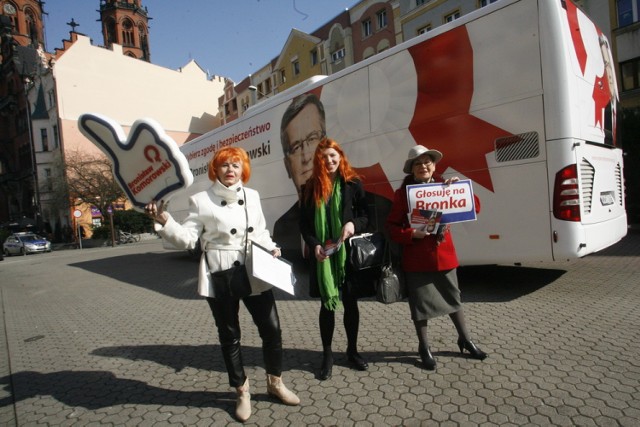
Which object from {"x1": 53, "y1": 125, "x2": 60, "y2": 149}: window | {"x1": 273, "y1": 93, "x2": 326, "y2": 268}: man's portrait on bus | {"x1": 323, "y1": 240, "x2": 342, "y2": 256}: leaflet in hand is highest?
{"x1": 53, "y1": 125, "x2": 60, "y2": 149}: window

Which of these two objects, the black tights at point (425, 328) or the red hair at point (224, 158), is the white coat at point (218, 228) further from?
the black tights at point (425, 328)

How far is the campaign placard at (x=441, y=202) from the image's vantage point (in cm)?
311

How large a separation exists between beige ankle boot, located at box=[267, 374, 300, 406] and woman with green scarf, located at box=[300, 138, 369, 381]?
1.32 feet

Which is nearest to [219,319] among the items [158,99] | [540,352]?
[540,352]

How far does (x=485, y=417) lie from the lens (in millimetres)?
2498

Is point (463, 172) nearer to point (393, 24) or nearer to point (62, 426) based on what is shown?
point (62, 426)

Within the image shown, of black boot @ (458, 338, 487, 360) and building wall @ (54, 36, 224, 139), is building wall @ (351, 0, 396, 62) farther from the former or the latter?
black boot @ (458, 338, 487, 360)

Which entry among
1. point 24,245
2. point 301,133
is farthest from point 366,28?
point 24,245

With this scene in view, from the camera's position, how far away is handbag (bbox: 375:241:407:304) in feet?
10.1

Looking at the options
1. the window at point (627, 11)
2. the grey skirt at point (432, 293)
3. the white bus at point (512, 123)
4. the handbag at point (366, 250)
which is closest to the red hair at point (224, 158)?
the handbag at point (366, 250)

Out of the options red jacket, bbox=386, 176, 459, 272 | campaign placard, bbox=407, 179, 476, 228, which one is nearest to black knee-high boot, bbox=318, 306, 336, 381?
red jacket, bbox=386, 176, 459, 272

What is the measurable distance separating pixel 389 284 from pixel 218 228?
1355 millimetres

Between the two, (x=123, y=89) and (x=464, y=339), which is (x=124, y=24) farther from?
(x=464, y=339)

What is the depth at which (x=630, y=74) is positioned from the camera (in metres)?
16.7
